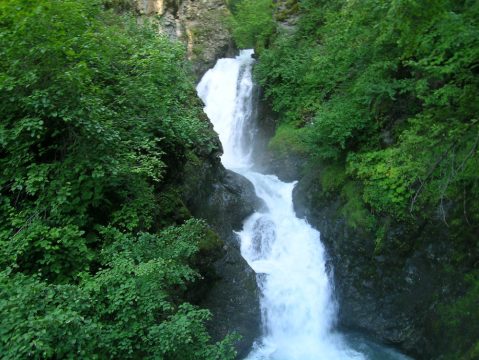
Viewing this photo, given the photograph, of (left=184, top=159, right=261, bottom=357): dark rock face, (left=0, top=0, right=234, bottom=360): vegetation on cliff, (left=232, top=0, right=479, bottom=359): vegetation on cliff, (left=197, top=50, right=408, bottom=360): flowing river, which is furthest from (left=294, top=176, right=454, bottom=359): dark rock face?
(left=0, top=0, right=234, bottom=360): vegetation on cliff

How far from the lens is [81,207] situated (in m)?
5.11

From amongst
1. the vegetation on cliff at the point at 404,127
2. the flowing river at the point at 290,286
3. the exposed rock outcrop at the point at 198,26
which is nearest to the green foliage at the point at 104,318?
the vegetation on cliff at the point at 404,127

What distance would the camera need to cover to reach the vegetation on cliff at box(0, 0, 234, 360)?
383cm

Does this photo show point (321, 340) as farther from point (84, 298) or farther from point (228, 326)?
point (84, 298)

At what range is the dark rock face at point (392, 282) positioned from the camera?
7.84 metres

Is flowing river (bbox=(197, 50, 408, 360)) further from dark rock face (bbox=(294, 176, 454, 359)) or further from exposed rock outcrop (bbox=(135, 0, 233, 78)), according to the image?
exposed rock outcrop (bbox=(135, 0, 233, 78))

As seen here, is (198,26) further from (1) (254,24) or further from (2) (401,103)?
(2) (401,103)

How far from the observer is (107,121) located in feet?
17.5

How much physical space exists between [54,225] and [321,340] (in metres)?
6.36

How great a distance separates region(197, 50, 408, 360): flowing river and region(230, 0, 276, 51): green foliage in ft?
27.5

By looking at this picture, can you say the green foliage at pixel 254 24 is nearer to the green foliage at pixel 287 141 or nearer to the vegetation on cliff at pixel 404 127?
the vegetation on cliff at pixel 404 127

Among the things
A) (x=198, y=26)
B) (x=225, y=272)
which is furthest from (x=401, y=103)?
(x=198, y=26)

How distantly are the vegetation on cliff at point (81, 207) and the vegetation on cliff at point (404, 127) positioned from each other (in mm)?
3735

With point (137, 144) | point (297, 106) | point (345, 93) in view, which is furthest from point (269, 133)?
point (137, 144)
